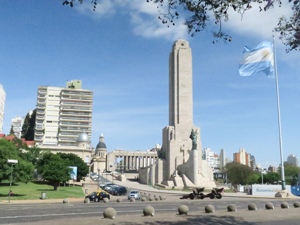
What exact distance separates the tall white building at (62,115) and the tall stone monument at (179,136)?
48516 millimetres

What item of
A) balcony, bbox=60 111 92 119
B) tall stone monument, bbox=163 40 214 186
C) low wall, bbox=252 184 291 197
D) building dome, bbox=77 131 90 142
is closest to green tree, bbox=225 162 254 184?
tall stone monument, bbox=163 40 214 186

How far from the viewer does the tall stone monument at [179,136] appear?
2751 inches

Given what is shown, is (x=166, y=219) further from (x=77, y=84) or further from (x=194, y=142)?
(x=77, y=84)

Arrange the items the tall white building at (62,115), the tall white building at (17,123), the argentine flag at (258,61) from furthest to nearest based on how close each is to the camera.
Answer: the tall white building at (17,123)
the tall white building at (62,115)
the argentine flag at (258,61)

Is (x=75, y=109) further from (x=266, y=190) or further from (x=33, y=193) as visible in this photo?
(x=266, y=190)

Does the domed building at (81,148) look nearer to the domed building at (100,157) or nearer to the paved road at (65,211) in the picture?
the domed building at (100,157)

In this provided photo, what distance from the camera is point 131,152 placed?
126 metres

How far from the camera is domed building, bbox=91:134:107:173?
127312 millimetres

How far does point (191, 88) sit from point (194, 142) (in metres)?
17.8

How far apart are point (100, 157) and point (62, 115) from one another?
86.1 feet

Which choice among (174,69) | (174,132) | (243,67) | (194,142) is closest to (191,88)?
(174,69)

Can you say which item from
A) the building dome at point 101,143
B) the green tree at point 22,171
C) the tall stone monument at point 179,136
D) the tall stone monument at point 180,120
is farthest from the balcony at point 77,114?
the green tree at point 22,171

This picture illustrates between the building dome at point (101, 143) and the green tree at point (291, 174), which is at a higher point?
the building dome at point (101, 143)

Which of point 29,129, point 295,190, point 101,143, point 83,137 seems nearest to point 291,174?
point 295,190
